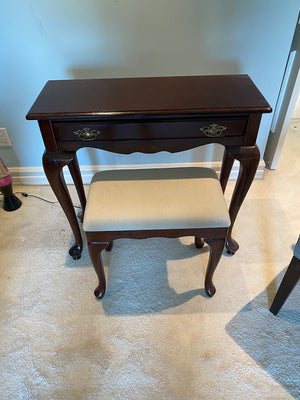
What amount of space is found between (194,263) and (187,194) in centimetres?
47

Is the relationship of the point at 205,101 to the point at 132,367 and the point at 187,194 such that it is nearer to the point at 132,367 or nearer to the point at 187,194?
the point at 187,194

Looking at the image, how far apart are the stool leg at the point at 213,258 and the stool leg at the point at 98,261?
1.26 ft

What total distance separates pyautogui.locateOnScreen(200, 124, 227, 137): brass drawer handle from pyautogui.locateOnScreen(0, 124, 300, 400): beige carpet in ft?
2.11

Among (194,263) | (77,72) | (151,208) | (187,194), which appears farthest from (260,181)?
(77,72)

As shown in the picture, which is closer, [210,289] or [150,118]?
[150,118]

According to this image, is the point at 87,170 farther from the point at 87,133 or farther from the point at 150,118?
the point at 150,118

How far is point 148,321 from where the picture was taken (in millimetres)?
1168

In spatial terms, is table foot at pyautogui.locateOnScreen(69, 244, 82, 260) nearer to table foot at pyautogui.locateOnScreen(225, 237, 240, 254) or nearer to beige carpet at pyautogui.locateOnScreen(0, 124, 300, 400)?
beige carpet at pyautogui.locateOnScreen(0, 124, 300, 400)

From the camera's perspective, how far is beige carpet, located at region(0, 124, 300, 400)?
1.00 m

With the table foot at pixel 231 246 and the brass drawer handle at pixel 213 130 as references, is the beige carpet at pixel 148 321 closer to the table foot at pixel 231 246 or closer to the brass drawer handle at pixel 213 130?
the table foot at pixel 231 246

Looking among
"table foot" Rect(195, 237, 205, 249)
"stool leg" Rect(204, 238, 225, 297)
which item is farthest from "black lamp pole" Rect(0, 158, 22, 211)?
"stool leg" Rect(204, 238, 225, 297)

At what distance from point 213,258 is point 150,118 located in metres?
0.57

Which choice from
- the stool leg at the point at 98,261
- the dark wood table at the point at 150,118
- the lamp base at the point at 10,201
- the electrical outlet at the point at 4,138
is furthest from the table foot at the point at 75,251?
the electrical outlet at the point at 4,138

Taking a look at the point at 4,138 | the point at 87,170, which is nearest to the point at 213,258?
the point at 87,170
